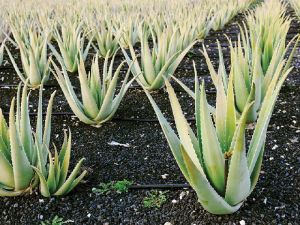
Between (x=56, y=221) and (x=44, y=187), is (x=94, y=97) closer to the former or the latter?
(x=44, y=187)

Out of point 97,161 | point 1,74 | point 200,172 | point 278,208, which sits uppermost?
point 200,172

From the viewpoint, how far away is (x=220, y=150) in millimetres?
1279

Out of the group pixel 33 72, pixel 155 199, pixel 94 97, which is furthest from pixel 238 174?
pixel 33 72

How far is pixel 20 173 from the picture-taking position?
1.52 m

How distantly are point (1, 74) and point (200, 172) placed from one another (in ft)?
8.06

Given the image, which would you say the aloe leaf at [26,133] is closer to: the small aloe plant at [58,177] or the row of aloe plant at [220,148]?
the small aloe plant at [58,177]

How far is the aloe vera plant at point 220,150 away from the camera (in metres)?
1.24

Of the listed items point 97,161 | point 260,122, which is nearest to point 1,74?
point 97,161

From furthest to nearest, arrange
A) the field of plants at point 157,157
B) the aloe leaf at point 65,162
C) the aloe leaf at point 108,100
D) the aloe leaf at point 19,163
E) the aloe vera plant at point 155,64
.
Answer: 1. the aloe vera plant at point 155,64
2. the aloe leaf at point 108,100
3. the aloe leaf at point 65,162
4. the aloe leaf at point 19,163
5. the field of plants at point 157,157

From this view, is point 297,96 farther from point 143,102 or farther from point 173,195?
point 173,195

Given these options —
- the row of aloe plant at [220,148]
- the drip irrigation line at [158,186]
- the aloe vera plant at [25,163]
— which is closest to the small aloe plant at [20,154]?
the aloe vera plant at [25,163]

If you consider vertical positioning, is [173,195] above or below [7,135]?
below

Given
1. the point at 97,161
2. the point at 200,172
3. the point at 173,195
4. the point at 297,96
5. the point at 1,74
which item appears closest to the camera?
the point at 200,172

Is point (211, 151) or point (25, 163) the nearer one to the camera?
point (211, 151)
